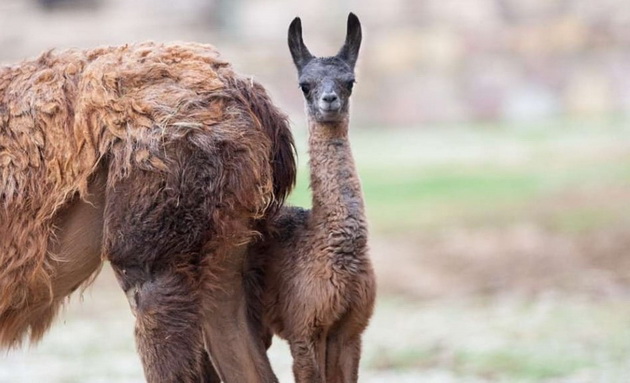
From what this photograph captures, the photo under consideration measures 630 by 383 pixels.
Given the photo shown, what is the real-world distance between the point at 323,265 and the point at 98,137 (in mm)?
1436

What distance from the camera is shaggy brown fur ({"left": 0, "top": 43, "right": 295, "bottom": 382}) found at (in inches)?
229

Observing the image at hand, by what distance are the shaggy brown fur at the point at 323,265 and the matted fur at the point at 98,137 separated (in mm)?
604

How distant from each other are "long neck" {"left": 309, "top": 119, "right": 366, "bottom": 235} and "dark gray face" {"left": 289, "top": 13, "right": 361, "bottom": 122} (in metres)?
0.09

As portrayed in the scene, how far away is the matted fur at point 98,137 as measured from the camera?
5.84 m

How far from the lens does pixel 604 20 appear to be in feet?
73.4

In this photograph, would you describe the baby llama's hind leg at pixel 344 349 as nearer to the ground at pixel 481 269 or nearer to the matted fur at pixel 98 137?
the matted fur at pixel 98 137

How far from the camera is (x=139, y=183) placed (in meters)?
5.79

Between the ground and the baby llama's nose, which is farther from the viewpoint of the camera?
the ground

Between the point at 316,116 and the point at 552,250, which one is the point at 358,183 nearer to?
the point at 316,116

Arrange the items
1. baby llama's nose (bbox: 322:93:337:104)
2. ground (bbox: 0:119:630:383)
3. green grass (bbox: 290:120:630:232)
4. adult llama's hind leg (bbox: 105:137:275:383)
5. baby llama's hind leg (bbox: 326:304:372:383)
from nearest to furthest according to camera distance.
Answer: adult llama's hind leg (bbox: 105:137:275:383) < baby llama's hind leg (bbox: 326:304:372:383) < baby llama's nose (bbox: 322:93:337:104) < ground (bbox: 0:119:630:383) < green grass (bbox: 290:120:630:232)

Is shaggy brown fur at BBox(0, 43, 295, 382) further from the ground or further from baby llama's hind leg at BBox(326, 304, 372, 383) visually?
the ground

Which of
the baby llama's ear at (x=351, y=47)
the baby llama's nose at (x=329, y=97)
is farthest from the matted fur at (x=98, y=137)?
the baby llama's ear at (x=351, y=47)

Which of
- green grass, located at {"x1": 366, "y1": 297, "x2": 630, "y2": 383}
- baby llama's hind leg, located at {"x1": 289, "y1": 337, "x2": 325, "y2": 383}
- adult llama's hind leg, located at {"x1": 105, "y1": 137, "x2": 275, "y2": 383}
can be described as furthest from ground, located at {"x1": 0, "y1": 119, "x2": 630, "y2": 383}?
adult llama's hind leg, located at {"x1": 105, "y1": 137, "x2": 275, "y2": 383}

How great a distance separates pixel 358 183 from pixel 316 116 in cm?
46
